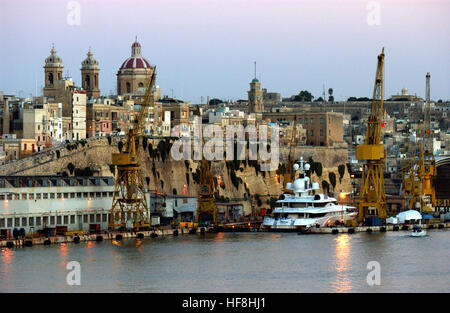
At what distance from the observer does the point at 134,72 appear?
109750 millimetres

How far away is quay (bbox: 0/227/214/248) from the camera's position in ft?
215

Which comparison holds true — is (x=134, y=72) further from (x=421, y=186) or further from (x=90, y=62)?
(x=421, y=186)

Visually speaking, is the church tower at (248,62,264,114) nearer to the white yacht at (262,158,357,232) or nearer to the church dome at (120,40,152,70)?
the church dome at (120,40,152,70)

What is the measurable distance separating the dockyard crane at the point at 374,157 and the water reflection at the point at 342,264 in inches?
303

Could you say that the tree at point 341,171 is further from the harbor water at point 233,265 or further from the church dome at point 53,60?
the harbor water at point 233,265

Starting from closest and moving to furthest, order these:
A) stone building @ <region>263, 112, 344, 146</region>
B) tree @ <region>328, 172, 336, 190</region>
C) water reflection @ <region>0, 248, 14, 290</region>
A: water reflection @ <region>0, 248, 14, 290</region>
tree @ <region>328, 172, 336, 190</region>
stone building @ <region>263, 112, 344, 146</region>


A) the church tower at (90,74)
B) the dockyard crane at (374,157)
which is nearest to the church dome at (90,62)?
the church tower at (90,74)

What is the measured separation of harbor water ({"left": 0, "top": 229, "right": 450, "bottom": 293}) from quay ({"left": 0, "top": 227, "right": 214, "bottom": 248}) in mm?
792

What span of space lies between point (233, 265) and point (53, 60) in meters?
44.3

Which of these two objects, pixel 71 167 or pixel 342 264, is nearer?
pixel 342 264

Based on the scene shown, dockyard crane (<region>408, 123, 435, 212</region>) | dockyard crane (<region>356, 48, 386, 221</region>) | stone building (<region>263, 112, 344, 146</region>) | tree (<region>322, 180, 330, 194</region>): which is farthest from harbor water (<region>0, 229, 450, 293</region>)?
stone building (<region>263, 112, 344, 146</region>)

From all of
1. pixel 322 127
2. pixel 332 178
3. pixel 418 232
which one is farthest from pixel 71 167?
pixel 322 127

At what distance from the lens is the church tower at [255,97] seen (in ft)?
403
